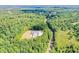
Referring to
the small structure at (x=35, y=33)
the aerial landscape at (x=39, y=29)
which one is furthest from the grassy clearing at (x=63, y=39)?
the small structure at (x=35, y=33)

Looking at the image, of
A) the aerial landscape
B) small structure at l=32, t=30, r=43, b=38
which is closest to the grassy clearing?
the aerial landscape

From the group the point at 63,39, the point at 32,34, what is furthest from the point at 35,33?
the point at 63,39

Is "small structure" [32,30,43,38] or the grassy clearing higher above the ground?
"small structure" [32,30,43,38]

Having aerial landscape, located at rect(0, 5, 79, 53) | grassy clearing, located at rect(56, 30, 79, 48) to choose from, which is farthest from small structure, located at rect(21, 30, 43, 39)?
grassy clearing, located at rect(56, 30, 79, 48)

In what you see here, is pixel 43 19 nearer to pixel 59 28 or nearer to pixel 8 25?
pixel 59 28

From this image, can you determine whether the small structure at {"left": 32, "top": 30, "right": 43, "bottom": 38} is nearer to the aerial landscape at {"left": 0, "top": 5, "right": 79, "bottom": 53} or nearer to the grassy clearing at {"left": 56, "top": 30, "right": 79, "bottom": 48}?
the aerial landscape at {"left": 0, "top": 5, "right": 79, "bottom": 53}

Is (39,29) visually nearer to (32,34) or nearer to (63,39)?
(32,34)

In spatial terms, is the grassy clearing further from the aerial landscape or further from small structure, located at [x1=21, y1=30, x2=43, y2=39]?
small structure, located at [x1=21, y1=30, x2=43, y2=39]
